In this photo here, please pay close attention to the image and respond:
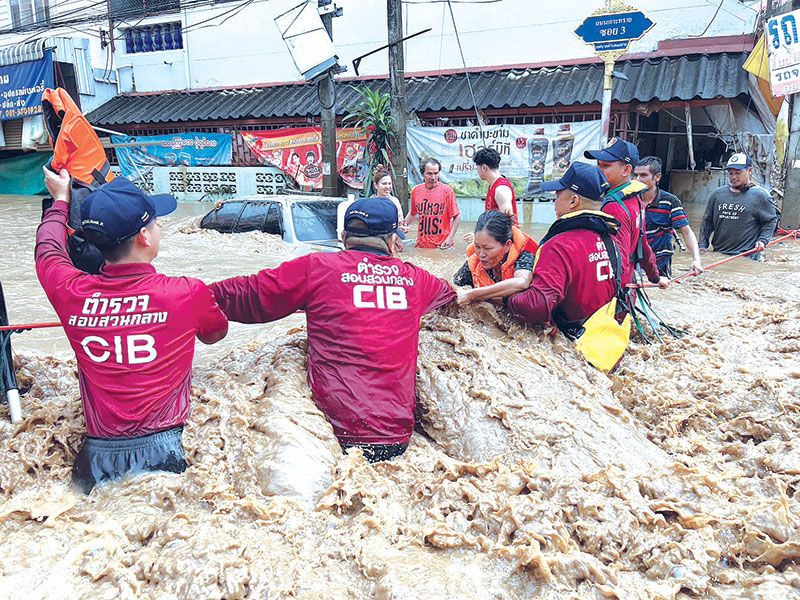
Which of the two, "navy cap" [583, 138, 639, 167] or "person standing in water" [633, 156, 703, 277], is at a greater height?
"navy cap" [583, 138, 639, 167]

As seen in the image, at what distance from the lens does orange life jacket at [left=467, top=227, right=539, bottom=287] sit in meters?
3.80

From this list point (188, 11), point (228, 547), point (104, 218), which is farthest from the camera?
point (188, 11)

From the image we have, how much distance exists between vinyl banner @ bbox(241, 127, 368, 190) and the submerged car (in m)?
4.79

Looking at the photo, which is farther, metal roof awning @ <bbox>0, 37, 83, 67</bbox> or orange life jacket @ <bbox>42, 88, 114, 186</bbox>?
metal roof awning @ <bbox>0, 37, 83, 67</bbox>

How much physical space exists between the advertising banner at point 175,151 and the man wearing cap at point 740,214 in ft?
37.6

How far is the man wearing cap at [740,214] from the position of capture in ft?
24.1

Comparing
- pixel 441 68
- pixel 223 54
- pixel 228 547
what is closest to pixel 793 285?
pixel 228 547

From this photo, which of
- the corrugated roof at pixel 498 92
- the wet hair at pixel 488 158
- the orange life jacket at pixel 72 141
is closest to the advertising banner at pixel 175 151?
the corrugated roof at pixel 498 92

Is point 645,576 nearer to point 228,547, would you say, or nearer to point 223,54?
point 228,547

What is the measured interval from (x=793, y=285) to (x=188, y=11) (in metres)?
15.5

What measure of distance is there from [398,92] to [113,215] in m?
8.94

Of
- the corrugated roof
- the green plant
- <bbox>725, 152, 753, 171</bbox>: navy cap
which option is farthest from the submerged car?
the corrugated roof

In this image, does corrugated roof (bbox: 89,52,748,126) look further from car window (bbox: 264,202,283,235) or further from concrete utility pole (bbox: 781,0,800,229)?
car window (bbox: 264,202,283,235)

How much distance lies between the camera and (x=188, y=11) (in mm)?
16234
